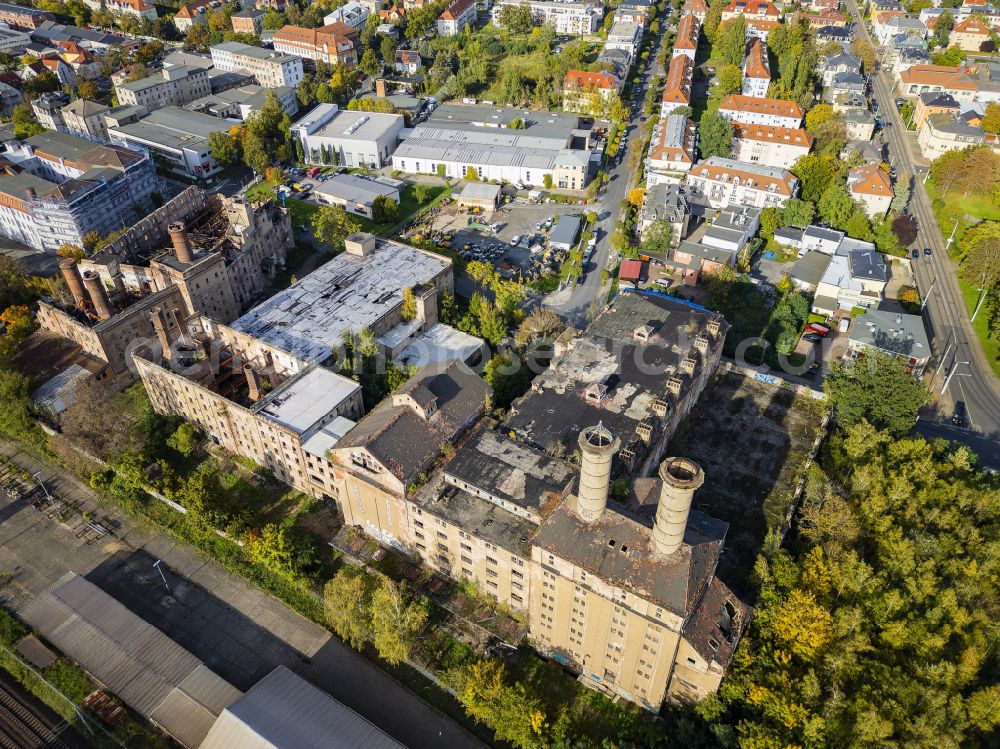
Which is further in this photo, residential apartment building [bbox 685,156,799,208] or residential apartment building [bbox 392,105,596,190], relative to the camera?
residential apartment building [bbox 392,105,596,190]

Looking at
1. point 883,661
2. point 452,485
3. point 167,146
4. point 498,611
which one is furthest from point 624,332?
point 167,146

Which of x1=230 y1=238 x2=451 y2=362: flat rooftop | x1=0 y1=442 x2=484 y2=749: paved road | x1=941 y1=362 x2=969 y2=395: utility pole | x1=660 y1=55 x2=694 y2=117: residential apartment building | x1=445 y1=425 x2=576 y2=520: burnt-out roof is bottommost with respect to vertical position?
x1=0 y1=442 x2=484 y2=749: paved road

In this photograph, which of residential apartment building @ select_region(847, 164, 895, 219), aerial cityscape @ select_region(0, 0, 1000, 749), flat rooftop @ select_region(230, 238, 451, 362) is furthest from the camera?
residential apartment building @ select_region(847, 164, 895, 219)

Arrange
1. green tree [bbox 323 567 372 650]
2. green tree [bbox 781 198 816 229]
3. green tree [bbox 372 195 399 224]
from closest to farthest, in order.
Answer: green tree [bbox 323 567 372 650]
green tree [bbox 781 198 816 229]
green tree [bbox 372 195 399 224]

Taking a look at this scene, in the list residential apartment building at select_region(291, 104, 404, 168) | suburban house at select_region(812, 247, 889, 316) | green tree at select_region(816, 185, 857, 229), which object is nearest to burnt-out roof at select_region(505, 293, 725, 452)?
suburban house at select_region(812, 247, 889, 316)

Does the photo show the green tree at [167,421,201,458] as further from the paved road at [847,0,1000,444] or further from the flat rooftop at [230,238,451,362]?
the paved road at [847,0,1000,444]

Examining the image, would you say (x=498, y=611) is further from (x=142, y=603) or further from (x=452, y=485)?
(x=142, y=603)

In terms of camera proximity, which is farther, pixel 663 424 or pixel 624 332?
pixel 624 332
